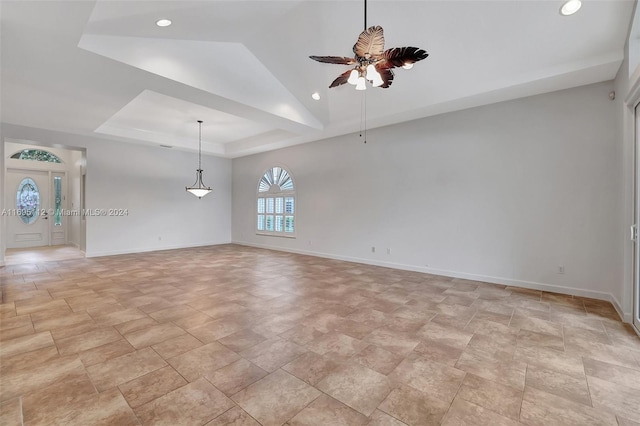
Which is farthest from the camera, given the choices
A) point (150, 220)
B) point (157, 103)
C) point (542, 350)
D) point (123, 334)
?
point (150, 220)

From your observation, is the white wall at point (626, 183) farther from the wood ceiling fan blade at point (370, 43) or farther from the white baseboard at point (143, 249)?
the white baseboard at point (143, 249)

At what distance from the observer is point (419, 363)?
2.32 metres

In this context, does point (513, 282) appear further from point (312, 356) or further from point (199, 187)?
point (199, 187)

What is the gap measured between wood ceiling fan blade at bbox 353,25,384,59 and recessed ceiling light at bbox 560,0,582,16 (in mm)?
2243

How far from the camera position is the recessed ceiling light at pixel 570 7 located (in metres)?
2.94

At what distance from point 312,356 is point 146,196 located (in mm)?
7701

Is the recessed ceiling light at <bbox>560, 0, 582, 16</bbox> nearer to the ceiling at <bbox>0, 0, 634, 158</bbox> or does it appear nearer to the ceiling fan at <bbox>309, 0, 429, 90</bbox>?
the ceiling at <bbox>0, 0, 634, 158</bbox>

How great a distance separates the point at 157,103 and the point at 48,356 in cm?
460

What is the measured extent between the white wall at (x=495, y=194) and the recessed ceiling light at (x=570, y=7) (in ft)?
4.91

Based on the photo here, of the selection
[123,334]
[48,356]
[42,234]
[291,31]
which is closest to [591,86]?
[291,31]

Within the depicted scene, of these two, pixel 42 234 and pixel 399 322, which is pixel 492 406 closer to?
pixel 399 322

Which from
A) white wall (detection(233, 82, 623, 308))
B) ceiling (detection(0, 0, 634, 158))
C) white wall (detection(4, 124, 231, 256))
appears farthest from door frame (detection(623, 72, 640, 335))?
white wall (detection(4, 124, 231, 256))

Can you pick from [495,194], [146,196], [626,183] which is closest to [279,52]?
[495,194]

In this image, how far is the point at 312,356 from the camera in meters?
2.43
